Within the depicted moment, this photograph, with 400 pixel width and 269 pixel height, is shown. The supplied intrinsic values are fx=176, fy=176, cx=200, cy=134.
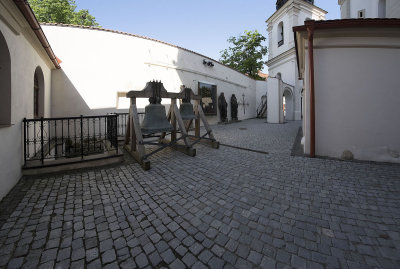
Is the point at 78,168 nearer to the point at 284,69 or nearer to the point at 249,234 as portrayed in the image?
the point at 249,234

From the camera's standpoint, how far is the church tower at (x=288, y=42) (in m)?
17.9

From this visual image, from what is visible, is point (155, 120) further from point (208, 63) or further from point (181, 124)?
point (208, 63)

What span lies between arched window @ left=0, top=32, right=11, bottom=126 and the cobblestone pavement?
1.22 metres

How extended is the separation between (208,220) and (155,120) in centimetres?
299

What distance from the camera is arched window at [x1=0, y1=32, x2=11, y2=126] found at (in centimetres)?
304

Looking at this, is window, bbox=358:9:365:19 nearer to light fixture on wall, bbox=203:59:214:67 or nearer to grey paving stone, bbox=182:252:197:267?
light fixture on wall, bbox=203:59:214:67

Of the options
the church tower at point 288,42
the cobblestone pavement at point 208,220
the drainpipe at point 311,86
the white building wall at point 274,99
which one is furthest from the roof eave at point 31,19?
the church tower at point 288,42

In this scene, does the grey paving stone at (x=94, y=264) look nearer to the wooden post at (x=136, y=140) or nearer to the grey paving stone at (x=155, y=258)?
the grey paving stone at (x=155, y=258)

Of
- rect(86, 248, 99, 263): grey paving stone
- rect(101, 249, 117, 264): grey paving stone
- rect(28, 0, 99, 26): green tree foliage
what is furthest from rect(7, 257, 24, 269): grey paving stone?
rect(28, 0, 99, 26): green tree foliage

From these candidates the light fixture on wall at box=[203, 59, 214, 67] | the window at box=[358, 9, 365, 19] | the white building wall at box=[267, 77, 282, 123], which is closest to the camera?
the window at box=[358, 9, 365, 19]

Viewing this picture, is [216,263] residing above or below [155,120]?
below

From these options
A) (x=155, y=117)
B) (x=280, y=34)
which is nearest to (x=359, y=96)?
(x=155, y=117)

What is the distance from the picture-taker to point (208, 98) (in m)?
12.4

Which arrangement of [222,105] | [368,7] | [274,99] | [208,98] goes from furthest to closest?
[274,99] < [222,105] < [208,98] < [368,7]
